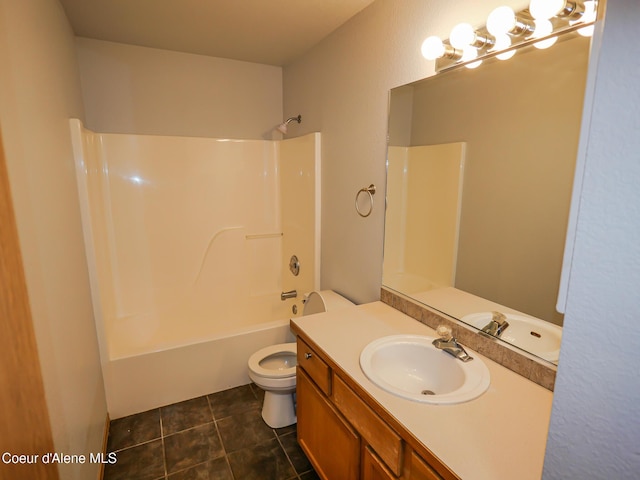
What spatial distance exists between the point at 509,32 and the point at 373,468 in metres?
1.55

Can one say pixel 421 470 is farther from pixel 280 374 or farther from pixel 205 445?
pixel 205 445

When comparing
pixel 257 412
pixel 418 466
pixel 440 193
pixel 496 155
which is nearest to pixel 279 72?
pixel 440 193

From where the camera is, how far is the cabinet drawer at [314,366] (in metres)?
1.40

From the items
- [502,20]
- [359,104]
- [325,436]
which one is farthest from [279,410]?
[502,20]

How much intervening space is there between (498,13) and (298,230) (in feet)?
6.53

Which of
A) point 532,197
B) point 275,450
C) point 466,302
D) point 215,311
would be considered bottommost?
point 275,450

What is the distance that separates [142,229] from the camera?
2705mm

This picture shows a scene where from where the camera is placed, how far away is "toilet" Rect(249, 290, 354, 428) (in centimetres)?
198

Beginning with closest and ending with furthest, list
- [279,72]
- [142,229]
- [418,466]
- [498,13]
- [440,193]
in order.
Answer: [418,466]
[498,13]
[440,193]
[142,229]
[279,72]

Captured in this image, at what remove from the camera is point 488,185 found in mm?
1344

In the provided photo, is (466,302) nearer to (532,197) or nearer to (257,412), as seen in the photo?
(532,197)

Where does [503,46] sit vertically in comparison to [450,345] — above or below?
above

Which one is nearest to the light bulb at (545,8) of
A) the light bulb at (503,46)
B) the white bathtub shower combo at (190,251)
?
the light bulb at (503,46)

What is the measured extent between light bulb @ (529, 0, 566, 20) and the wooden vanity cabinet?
133 cm
